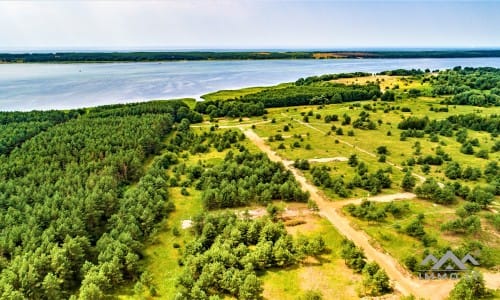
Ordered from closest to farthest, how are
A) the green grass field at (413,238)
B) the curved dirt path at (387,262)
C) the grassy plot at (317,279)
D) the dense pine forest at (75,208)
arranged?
the dense pine forest at (75,208) → the curved dirt path at (387,262) → the grassy plot at (317,279) → the green grass field at (413,238)

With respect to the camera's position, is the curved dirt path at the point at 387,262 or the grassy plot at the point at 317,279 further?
the grassy plot at the point at 317,279

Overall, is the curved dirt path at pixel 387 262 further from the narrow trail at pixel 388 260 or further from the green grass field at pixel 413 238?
the green grass field at pixel 413 238

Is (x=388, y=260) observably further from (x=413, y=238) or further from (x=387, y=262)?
(x=413, y=238)

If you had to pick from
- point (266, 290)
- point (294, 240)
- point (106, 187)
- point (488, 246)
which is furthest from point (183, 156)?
point (488, 246)

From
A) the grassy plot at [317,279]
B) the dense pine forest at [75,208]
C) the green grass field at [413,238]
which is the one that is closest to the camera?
the dense pine forest at [75,208]

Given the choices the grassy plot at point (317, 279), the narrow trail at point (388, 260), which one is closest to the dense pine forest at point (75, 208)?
the grassy plot at point (317, 279)

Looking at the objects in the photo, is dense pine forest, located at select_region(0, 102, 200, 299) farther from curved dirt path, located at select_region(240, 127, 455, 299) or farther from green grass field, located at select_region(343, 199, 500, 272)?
green grass field, located at select_region(343, 199, 500, 272)

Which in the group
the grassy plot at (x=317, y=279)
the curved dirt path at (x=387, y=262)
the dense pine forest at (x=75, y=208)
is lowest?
the grassy plot at (x=317, y=279)

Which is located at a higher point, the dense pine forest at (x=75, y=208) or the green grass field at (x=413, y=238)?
the dense pine forest at (x=75, y=208)

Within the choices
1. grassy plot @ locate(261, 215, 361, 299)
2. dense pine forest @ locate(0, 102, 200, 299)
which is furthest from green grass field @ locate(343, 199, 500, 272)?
dense pine forest @ locate(0, 102, 200, 299)
